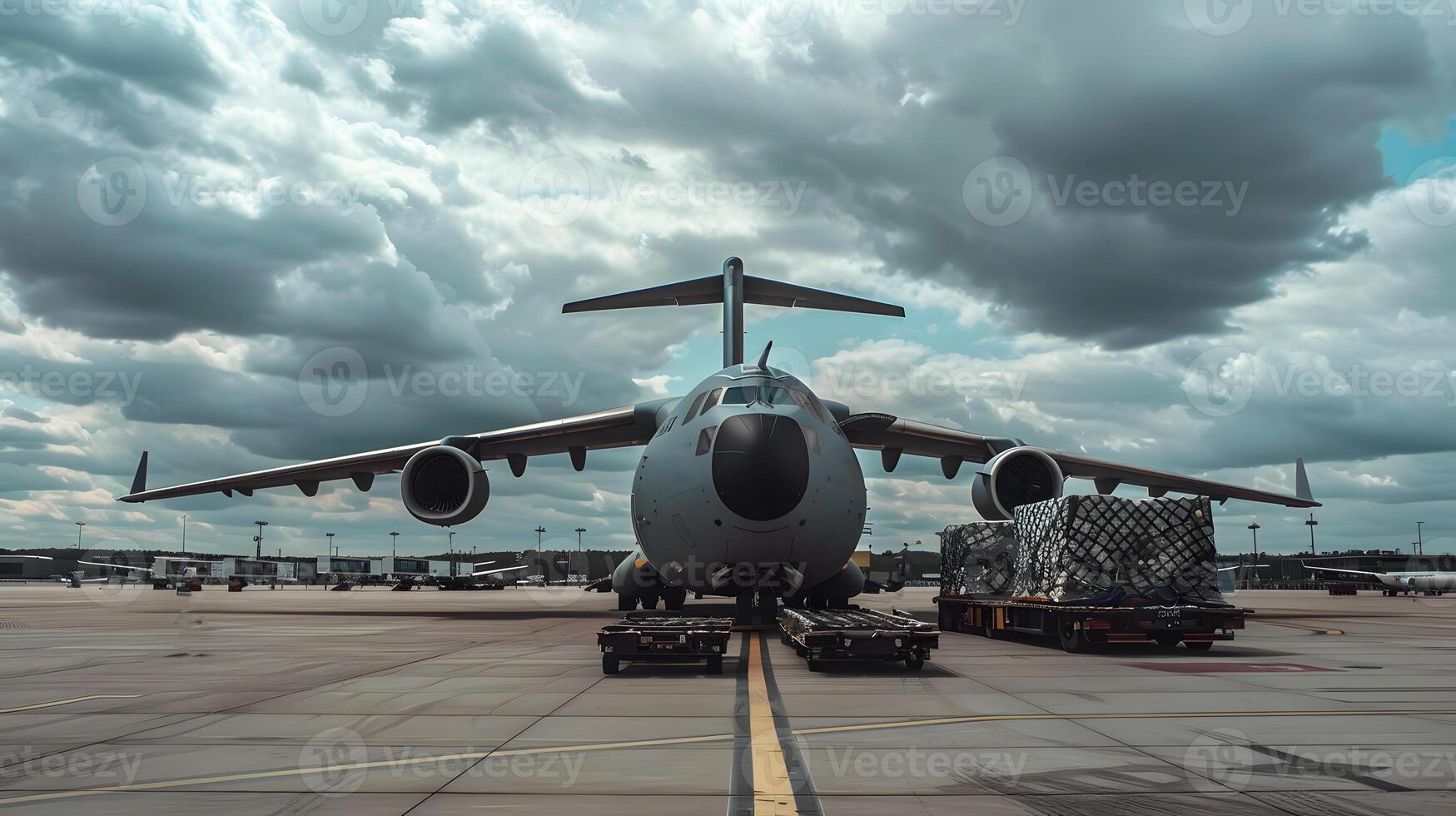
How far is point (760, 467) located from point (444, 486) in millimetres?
10952

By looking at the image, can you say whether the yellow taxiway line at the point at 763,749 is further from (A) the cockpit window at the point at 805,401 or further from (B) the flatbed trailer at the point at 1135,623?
(A) the cockpit window at the point at 805,401

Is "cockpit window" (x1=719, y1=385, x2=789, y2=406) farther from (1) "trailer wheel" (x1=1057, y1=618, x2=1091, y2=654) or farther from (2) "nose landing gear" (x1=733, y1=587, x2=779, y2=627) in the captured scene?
(1) "trailer wheel" (x1=1057, y1=618, x2=1091, y2=654)

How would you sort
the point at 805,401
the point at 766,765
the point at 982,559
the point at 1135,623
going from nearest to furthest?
the point at 766,765 < the point at 1135,623 < the point at 805,401 < the point at 982,559

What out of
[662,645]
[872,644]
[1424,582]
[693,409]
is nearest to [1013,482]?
[693,409]

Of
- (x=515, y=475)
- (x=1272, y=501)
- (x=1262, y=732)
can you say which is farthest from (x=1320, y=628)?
(x=515, y=475)

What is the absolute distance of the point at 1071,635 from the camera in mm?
14750

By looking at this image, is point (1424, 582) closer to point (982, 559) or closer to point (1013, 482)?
point (1013, 482)

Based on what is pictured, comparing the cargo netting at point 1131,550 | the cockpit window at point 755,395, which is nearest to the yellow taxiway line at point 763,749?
the cargo netting at point 1131,550

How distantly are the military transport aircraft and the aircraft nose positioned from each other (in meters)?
0.02

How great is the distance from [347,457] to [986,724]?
67.1ft

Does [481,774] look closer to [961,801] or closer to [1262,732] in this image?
[961,801]

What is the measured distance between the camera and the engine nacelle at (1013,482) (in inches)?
851

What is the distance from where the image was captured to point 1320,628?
2098 cm

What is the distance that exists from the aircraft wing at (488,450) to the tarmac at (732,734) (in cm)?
978
